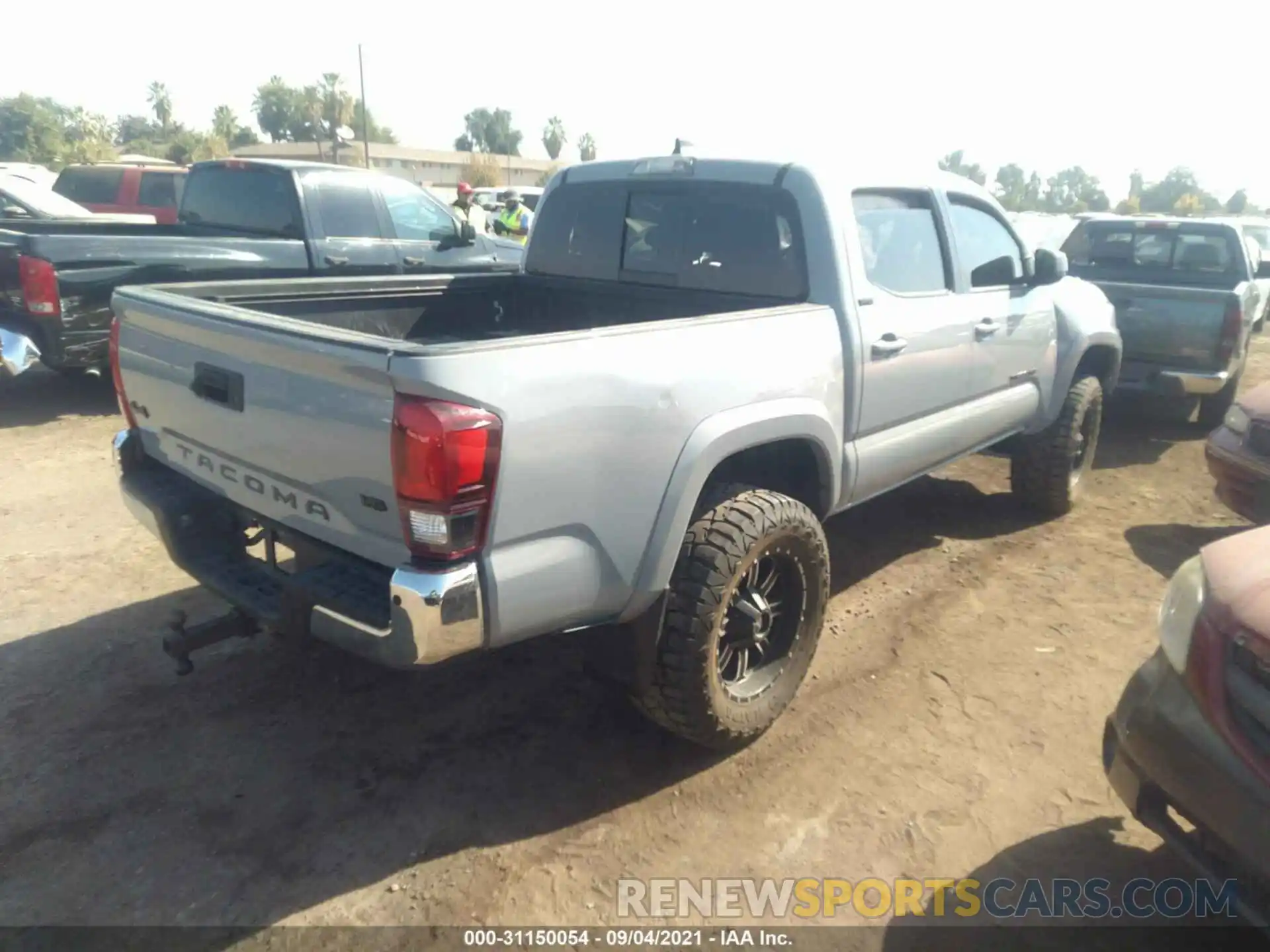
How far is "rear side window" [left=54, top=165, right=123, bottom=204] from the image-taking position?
1349cm

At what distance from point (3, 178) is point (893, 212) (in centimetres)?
1270

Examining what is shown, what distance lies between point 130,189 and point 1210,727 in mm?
15133

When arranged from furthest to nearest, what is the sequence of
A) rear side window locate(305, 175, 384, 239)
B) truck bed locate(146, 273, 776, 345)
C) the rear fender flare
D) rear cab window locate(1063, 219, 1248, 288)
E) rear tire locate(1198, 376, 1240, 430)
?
rear cab window locate(1063, 219, 1248, 288), rear tire locate(1198, 376, 1240, 430), rear side window locate(305, 175, 384, 239), truck bed locate(146, 273, 776, 345), the rear fender flare

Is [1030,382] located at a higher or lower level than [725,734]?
higher

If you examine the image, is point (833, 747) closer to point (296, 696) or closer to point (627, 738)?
point (627, 738)

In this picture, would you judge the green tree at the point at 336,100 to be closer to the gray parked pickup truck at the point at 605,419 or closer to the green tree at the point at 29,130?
the green tree at the point at 29,130

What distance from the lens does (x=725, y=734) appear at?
295 cm

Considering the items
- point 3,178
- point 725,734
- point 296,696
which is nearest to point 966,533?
point 725,734

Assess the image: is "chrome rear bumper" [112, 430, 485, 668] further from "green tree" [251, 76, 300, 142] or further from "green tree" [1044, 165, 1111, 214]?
"green tree" [251, 76, 300, 142]

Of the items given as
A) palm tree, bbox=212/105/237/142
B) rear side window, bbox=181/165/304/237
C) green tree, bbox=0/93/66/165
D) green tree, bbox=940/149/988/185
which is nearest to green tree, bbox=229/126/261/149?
palm tree, bbox=212/105/237/142

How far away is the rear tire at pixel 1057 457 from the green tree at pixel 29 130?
6334 centimetres

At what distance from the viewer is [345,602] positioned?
2.35 metres

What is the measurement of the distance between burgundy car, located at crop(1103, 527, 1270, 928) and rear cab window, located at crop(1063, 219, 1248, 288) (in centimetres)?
656

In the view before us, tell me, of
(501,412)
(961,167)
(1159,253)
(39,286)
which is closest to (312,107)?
(961,167)
